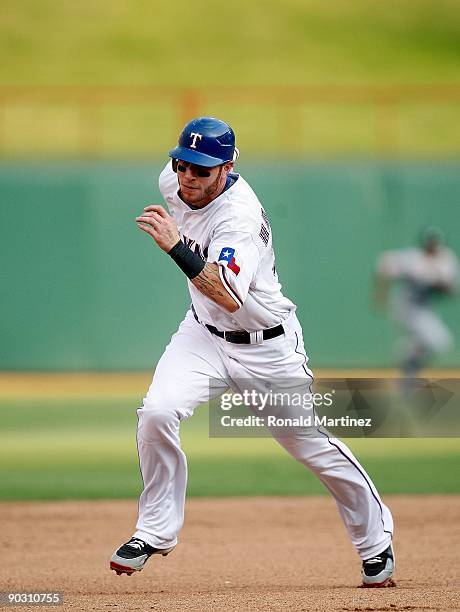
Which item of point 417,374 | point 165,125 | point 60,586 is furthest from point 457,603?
point 165,125

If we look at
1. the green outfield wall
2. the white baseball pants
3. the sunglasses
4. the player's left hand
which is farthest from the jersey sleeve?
the green outfield wall

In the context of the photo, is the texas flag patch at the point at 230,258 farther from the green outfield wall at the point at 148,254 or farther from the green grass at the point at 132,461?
the green outfield wall at the point at 148,254

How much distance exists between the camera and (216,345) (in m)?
4.86

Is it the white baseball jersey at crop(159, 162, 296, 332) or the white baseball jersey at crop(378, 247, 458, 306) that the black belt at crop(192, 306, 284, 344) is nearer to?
the white baseball jersey at crop(159, 162, 296, 332)

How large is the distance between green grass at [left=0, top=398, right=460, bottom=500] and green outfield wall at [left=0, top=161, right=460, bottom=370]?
77.6 inches

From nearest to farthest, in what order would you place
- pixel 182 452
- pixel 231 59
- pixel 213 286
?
pixel 213 286 → pixel 182 452 → pixel 231 59

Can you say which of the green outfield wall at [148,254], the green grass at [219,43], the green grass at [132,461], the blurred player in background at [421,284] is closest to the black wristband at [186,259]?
the green grass at [132,461]

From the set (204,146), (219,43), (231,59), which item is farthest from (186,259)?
(219,43)

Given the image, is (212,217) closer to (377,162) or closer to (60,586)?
(60,586)

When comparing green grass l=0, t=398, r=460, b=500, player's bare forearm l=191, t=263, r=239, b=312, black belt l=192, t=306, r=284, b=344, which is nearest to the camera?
player's bare forearm l=191, t=263, r=239, b=312

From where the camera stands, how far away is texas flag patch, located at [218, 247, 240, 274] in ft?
14.5

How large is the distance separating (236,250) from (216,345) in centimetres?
56

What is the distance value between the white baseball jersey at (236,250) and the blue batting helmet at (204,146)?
18 cm

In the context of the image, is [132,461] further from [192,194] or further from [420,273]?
[420,273]
